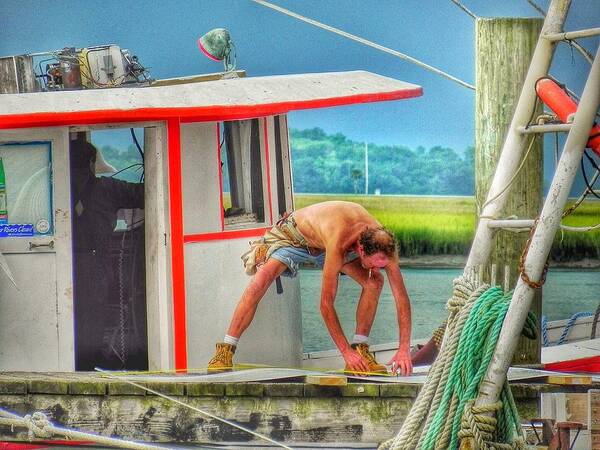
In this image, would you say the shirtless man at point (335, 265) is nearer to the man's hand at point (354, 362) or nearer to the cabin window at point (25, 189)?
the man's hand at point (354, 362)

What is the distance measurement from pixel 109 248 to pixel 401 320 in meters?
1.72

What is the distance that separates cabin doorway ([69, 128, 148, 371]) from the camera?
8109mm

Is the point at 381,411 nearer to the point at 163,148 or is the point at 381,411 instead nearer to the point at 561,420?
the point at 561,420

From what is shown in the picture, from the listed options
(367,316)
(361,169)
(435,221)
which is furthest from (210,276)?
(361,169)

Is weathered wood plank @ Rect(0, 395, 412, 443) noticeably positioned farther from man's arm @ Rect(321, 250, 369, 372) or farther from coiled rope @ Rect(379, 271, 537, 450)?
coiled rope @ Rect(379, 271, 537, 450)

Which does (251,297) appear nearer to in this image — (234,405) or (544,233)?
(234,405)

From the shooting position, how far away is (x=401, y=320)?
770 centimetres

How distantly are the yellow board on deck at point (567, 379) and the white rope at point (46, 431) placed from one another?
195cm

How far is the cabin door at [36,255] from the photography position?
8031mm

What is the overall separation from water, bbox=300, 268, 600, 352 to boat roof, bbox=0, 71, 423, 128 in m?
6.20

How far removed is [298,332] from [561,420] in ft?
7.17

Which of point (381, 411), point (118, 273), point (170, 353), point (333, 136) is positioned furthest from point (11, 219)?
point (333, 136)

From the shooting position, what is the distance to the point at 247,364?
800 cm

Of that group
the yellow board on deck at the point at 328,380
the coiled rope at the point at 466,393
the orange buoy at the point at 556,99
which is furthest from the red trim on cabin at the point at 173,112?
the coiled rope at the point at 466,393
